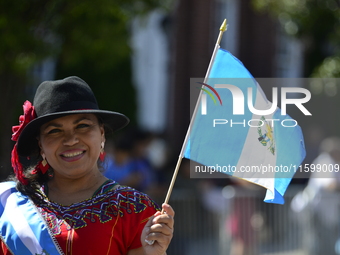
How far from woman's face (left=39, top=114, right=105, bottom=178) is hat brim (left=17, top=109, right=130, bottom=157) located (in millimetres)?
63

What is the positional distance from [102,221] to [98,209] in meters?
0.07

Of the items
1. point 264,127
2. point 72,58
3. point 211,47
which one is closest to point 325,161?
point 72,58

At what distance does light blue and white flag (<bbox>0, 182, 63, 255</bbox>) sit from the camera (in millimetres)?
2795

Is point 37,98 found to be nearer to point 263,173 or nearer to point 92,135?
point 92,135

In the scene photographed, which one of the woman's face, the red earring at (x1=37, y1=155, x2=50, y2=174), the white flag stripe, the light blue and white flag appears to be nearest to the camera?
the light blue and white flag

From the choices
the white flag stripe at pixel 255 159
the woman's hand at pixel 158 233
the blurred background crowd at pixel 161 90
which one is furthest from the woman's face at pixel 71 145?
the blurred background crowd at pixel 161 90

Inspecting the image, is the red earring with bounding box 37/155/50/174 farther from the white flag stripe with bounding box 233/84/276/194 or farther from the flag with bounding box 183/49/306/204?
the white flag stripe with bounding box 233/84/276/194

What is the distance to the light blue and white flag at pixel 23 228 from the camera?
2.79 meters

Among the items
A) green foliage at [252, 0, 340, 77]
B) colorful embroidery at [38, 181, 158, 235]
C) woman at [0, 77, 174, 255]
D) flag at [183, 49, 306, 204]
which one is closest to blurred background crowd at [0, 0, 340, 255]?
green foliage at [252, 0, 340, 77]

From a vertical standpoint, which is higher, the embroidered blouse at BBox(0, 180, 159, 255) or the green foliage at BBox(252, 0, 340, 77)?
the green foliage at BBox(252, 0, 340, 77)

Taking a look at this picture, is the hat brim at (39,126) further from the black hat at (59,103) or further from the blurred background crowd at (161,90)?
the blurred background crowd at (161,90)

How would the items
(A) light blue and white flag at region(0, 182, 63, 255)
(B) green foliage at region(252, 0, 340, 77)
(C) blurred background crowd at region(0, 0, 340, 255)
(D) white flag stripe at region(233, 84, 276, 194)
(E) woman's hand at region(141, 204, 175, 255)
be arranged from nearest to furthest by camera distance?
(E) woman's hand at region(141, 204, 175, 255) < (A) light blue and white flag at region(0, 182, 63, 255) < (D) white flag stripe at region(233, 84, 276, 194) < (C) blurred background crowd at region(0, 0, 340, 255) < (B) green foliage at region(252, 0, 340, 77)

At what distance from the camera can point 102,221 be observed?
2791mm

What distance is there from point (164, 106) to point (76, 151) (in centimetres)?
1100
